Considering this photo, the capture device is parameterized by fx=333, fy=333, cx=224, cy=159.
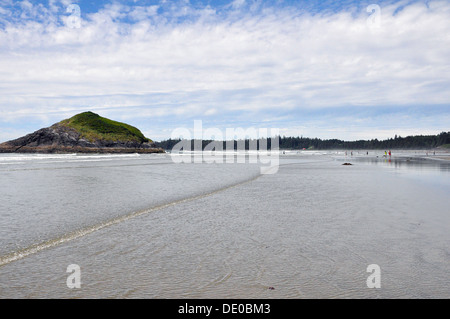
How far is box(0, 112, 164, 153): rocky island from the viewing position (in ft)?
373

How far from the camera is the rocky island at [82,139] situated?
114 metres

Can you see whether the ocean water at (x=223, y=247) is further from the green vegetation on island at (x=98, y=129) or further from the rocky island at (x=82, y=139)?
the green vegetation on island at (x=98, y=129)

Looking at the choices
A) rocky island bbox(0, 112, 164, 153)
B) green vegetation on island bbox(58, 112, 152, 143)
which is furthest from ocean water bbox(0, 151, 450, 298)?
green vegetation on island bbox(58, 112, 152, 143)

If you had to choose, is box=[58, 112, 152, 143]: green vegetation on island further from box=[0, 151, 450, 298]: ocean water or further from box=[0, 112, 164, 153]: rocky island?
box=[0, 151, 450, 298]: ocean water

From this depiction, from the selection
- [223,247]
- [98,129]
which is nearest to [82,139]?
[98,129]

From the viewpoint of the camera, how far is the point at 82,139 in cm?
12319

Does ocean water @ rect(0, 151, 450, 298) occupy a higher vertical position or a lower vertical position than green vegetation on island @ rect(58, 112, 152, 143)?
lower

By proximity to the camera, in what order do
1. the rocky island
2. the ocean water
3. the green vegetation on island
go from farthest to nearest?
the green vegetation on island < the rocky island < the ocean water
